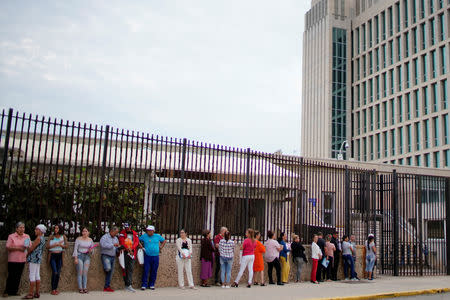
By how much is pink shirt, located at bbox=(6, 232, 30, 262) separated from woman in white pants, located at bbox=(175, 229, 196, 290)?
3719 millimetres

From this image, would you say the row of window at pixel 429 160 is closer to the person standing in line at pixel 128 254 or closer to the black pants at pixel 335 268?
the black pants at pixel 335 268

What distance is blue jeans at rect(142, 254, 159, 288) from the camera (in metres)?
11.5

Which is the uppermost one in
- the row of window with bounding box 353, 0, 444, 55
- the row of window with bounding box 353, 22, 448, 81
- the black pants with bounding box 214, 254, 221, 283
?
the row of window with bounding box 353, 0, 444, 55

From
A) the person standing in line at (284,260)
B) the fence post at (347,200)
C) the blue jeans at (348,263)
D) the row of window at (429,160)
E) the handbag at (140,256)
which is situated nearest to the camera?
the handbag at (140,256)

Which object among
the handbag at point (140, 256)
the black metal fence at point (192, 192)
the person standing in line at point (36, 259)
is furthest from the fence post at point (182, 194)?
the person standing in line at point (36, 259)

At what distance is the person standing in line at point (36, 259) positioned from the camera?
A: 373 inches

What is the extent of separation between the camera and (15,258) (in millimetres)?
9398

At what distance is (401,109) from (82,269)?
177ft

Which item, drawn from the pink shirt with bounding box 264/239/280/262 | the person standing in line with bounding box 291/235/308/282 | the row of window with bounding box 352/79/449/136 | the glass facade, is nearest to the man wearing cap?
the pink shirt with bounding box 264/239/280/262

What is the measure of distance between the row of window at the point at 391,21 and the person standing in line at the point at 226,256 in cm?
4984

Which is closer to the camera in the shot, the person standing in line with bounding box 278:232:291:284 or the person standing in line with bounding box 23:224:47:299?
the person standing in line with bounding box 23:224:47:299

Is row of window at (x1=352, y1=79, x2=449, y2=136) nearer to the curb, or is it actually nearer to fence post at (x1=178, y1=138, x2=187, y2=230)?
the curb

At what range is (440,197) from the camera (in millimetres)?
18125

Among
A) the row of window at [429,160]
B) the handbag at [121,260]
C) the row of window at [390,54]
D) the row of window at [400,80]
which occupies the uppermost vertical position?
the row of window at [390,54]
